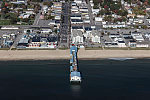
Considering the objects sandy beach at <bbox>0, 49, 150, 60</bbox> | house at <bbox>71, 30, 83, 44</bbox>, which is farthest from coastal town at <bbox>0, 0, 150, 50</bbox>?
sandy beach at <bbox>0, 49, 150, 60</bbox>

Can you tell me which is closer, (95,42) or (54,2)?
(95,42)

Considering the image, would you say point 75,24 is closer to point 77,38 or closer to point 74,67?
point 77,38

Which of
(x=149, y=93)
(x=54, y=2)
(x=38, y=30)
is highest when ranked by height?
(x=54, y=2)

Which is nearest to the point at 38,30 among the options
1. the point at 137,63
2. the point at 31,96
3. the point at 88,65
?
the point at 88,65

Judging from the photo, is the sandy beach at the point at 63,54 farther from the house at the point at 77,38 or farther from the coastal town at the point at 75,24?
the house at the point at 77,38

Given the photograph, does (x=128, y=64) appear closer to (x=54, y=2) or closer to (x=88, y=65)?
(x=88, y=65)

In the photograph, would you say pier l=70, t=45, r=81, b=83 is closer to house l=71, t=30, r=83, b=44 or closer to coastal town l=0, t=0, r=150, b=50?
house l=71, t=30, r=83, b=44
